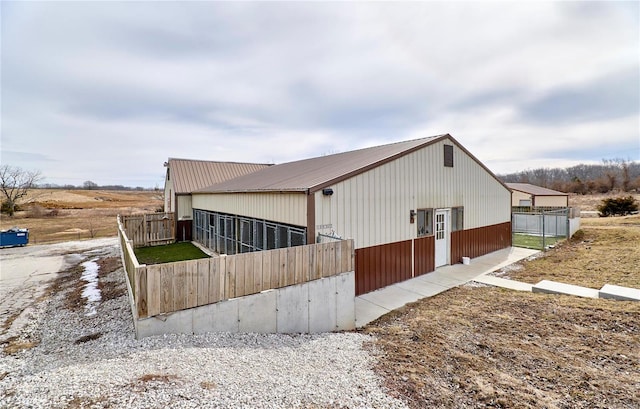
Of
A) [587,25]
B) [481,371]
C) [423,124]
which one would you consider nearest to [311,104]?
[423,124]

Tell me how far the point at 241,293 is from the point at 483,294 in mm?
6343

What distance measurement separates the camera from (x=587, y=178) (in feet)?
221

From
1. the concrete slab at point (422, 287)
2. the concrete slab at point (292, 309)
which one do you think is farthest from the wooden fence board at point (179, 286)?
the concrete slab at point (422, 287)

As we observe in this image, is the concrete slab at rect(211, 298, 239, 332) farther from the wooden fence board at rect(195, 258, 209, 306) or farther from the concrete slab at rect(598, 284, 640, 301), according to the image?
the concrete slab at rect(598, 284, 640, 301)

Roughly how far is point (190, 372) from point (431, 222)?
8746mm

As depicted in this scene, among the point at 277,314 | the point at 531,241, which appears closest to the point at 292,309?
the point at 277,314

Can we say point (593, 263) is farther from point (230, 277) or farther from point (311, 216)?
point (230, 277)

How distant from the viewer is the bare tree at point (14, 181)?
40.2 metres

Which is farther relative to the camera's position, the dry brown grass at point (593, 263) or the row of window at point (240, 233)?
the dry brown grass at point (593, 263)

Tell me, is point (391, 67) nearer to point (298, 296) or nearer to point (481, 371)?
point (298, 296)

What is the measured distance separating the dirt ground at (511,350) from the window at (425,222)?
86.7 inches

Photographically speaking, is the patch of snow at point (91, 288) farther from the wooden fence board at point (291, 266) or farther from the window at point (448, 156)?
the window at point (448, 156)

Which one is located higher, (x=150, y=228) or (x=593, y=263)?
(x=150, y=228)

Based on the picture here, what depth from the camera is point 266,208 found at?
30.3 feet
